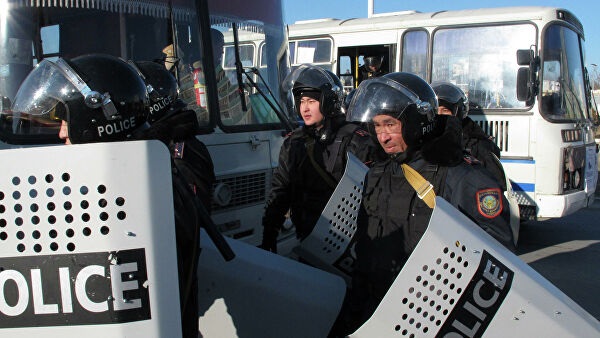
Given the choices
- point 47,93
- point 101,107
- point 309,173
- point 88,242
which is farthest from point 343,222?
point 88,242

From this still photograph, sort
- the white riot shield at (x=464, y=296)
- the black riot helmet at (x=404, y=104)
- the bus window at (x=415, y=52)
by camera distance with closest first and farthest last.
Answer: the white riot shield at (x=464, y=296) < the black riot helmet at (x=404, y=104) < the bus window at (x=415, y=52)

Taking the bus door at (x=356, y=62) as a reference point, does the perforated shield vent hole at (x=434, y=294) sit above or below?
below

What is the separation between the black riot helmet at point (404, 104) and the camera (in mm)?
2379

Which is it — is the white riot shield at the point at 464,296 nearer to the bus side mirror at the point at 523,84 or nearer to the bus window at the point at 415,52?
the bus side mirror at the point at 523,84

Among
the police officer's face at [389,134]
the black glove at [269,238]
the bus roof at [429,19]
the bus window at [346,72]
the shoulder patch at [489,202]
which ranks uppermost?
the bus roof at [429,19]

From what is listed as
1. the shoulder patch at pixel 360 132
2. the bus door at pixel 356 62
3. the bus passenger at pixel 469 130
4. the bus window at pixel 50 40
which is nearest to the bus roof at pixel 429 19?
the bus door at pixel 356 62

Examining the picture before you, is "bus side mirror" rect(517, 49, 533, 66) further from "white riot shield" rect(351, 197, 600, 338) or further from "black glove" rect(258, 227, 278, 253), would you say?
"white riot shield" rect(351, 197, 600, 338)

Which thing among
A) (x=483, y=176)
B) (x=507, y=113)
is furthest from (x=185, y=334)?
(x=507, y=113)

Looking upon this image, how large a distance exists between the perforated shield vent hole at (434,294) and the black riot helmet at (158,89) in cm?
189

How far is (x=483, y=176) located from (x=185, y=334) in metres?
1.20

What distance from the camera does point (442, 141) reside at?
227 centimetres

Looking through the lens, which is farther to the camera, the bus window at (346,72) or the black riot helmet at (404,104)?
the bus window at (346,72)

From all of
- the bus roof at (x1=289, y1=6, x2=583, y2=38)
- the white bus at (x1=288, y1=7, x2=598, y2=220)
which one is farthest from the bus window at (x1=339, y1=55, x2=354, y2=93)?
the white bus at (x1=288, y1=7, x2=598, y2=220)

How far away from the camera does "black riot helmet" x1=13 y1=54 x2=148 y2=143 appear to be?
5.83 feet
